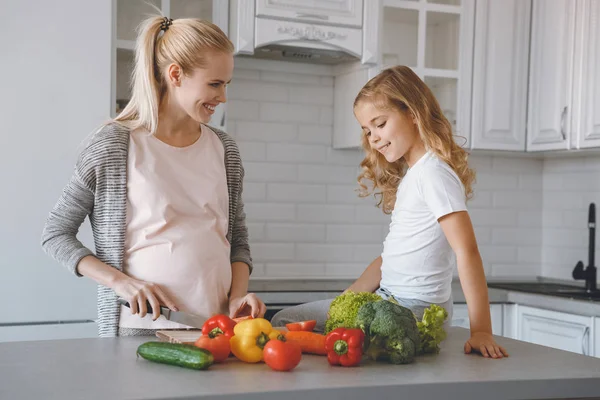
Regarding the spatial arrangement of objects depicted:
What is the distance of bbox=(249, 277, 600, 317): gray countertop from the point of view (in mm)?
3379

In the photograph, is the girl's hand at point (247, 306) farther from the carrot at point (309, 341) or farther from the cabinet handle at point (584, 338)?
the cabinet handle at point (584, 338)

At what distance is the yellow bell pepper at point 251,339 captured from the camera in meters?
1.79

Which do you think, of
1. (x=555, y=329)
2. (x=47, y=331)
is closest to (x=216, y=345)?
(x=47, y=331)

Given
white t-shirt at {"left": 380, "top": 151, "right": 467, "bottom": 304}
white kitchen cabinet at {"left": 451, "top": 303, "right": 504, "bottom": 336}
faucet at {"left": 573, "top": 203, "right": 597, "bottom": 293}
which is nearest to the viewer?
white t-shirt at {"left": 380, "top": 151, "right": 467, "bottom": 304}

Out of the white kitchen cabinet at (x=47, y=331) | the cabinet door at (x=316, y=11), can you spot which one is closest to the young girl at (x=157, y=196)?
the white kitchen cabinet at (x=47, y=331)

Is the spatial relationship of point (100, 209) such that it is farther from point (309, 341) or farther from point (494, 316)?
point (494, 316)

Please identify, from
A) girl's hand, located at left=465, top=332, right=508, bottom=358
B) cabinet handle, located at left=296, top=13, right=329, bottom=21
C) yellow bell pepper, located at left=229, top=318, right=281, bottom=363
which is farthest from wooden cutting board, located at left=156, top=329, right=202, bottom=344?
cabinet handle, located at left=296, top=13, right=329, bottom=21

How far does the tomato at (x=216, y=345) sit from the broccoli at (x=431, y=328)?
1.51 feet

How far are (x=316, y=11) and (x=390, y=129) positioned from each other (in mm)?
1242

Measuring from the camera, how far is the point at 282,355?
5.58ft

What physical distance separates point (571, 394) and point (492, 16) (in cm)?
262

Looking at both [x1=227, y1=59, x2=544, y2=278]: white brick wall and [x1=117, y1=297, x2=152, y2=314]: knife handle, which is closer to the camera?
[x1=117, y1=297, x2=152, y2=314]: knife handle

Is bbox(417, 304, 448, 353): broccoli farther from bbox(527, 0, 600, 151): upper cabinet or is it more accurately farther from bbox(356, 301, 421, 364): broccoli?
bbox(527, 0, 600, 151): upper cabinet

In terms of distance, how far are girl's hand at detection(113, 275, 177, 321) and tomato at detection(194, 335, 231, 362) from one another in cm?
28
